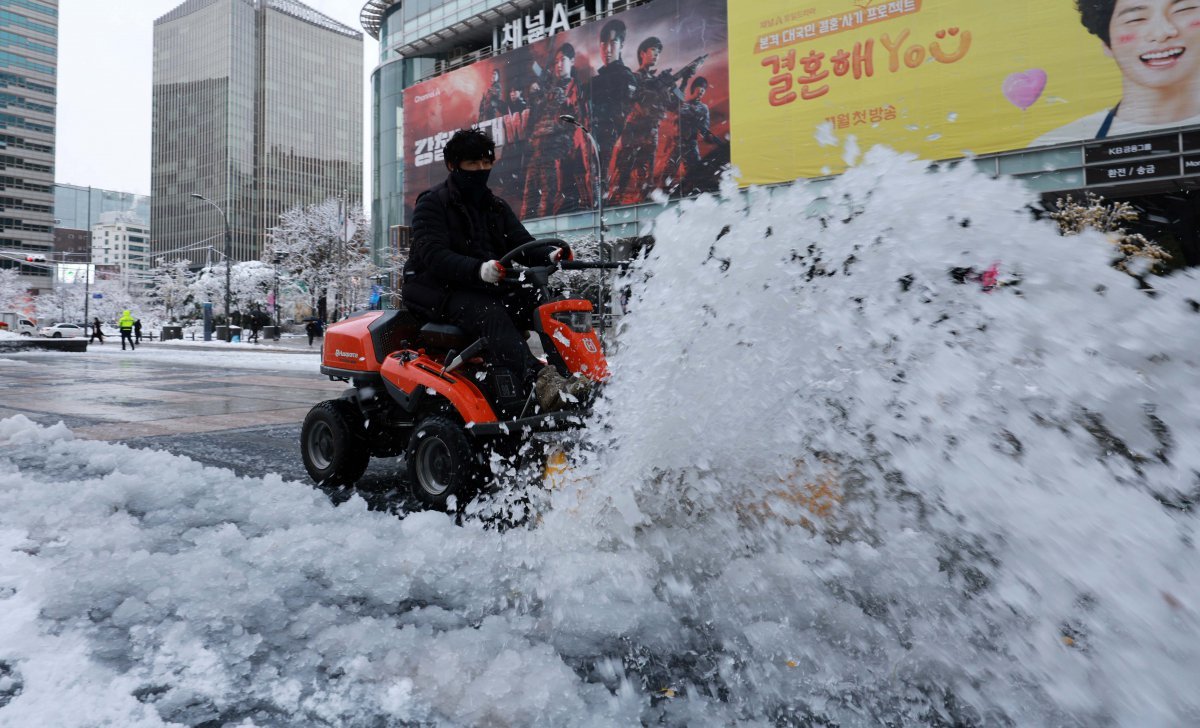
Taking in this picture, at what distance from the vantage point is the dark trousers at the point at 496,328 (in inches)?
127

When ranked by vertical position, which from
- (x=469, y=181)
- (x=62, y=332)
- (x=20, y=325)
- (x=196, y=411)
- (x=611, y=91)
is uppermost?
(x=611, y=91)

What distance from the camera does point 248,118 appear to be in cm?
13150

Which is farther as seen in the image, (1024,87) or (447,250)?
(1024,87)

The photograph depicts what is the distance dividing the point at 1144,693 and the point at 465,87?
5412 cm

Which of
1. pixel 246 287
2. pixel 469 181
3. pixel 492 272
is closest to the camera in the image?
pixel 492 272

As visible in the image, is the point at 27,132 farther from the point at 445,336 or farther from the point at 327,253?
the point at 445,336

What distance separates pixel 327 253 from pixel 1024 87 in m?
41.0

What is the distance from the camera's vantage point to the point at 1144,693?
4.41 feet

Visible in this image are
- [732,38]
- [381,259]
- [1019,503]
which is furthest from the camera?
[381,259]

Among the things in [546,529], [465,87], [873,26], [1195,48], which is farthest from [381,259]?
[546,529]

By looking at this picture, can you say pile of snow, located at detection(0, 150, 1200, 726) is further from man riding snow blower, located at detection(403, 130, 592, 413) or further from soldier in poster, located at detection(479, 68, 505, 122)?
soldier in poster, located at detection(479, 68, 505, 122)

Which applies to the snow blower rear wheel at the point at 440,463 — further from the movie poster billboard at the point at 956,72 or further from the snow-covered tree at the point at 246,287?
the snow-covered tree at the point at 246,287

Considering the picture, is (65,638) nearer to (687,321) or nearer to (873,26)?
(687,321)

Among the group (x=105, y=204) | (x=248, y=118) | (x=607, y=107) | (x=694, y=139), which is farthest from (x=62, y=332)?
(x=105, y=204)
